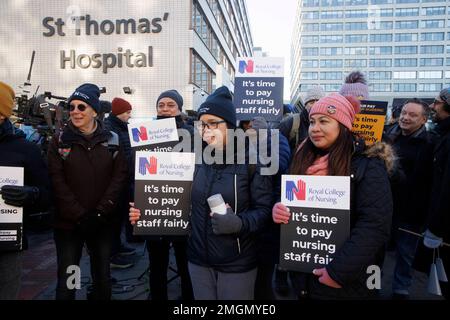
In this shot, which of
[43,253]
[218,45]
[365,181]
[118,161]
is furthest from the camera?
[218,45]

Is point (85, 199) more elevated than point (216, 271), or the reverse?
point (85, 199)

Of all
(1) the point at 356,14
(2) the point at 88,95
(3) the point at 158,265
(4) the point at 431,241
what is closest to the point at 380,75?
(1) the point at 356,14

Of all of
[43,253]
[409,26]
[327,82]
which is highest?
[409,26]

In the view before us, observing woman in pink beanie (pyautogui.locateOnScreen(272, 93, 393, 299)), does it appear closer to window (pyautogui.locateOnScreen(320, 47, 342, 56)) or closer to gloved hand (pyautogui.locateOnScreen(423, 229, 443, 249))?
gloved hand (pyautogui.locateOnScreen(423, 229, 443, 249))

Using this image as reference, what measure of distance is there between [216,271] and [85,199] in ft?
4.61

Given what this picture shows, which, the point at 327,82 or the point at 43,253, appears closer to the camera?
the point at 43,253

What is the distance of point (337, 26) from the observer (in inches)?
3787

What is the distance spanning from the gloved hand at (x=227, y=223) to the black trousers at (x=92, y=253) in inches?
55.7

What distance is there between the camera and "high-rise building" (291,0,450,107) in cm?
8725

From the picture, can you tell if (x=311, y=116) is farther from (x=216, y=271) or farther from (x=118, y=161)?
(x=118, y=161)

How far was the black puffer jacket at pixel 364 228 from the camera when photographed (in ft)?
6.40

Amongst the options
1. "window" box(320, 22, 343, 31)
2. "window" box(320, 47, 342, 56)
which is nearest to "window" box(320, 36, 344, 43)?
"window" box(320, 47, 342, 56)

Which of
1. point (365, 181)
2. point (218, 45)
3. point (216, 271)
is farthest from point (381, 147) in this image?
point (218, 45)

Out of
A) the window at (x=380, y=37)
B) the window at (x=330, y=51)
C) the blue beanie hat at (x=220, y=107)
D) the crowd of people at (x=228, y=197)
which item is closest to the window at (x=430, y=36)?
the window at (x=380, y=37)
